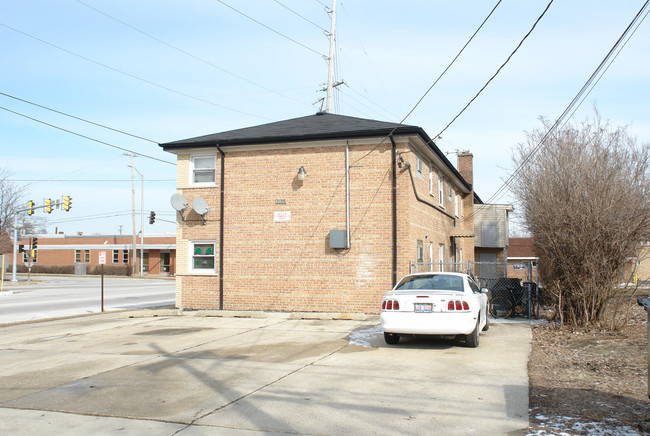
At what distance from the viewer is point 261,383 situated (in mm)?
7594

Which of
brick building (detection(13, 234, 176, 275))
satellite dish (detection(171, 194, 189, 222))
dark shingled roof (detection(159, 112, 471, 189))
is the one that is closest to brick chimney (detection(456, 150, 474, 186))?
dark shingled roof (detection(159, 112, 471, 189))

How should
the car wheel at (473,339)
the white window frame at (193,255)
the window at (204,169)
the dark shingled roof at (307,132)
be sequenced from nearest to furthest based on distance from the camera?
the car wheel at (473,339)
the dark shingled roof at (307,132)
the white window frame at (193,255)
the window at (204,169)

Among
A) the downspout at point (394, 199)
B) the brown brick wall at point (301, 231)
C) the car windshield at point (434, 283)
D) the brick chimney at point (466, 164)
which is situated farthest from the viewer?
the brick chimney at point (466, 164)

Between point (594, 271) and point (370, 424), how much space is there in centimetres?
840

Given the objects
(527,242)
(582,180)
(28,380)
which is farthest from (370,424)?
(527,242)

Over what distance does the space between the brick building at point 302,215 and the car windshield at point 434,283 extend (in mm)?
4177

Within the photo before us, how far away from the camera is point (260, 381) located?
7.72 metres

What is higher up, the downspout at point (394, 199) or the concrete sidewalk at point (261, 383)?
the downspout at point (394, 199)

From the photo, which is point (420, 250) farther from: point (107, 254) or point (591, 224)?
point (107, 254)

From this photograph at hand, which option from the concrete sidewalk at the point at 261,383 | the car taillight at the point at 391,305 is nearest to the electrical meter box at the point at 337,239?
the concrete sidewalk at the point at 261,383

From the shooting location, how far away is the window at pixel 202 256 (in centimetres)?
1758

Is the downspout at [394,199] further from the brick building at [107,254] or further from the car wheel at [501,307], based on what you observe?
the brick building at [107,254]

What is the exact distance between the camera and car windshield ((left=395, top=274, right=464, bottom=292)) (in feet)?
34.9

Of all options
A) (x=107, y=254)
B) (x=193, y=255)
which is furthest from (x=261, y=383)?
(x=107, y=254)
